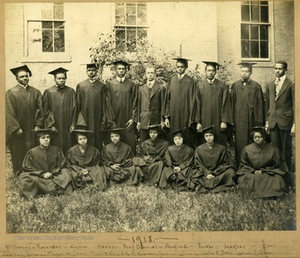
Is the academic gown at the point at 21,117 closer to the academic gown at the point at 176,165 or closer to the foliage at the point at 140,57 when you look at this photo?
the foliage at the point at 140,57

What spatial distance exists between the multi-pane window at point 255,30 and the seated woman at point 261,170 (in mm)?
1025

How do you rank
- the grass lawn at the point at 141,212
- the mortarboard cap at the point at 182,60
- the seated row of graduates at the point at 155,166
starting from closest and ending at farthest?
the grass lawn at the point at 141,212
the seated row of graduates at the point at 155,166
the mortarboard cap at the point at 182,60

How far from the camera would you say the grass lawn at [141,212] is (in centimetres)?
637

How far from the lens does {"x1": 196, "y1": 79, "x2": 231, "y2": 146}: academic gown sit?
6590 millimetres

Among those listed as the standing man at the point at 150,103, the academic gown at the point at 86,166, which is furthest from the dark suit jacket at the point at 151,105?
the academic gown at the point at 86,166

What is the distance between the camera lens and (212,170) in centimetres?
655

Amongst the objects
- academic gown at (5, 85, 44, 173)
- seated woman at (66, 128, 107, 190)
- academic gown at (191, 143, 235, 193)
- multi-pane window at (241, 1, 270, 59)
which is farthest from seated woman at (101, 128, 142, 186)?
multi-pane window at (241, 1, 270, 59)

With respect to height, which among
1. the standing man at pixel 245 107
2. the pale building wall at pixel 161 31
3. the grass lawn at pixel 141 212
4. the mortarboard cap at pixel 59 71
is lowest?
the grass lawn at pixel 141 212

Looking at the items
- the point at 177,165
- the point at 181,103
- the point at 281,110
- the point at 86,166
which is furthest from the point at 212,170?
the point at 86,166

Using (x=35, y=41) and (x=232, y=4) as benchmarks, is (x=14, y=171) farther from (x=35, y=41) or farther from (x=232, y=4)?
(x=232, y=4)

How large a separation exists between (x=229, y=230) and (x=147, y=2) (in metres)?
3.09

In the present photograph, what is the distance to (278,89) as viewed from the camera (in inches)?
259

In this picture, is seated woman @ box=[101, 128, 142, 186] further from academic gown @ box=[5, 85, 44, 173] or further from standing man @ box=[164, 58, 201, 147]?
academic gown @ box=[5, 85, 44, 173]

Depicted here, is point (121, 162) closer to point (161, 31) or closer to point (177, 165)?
point (177, 165)
